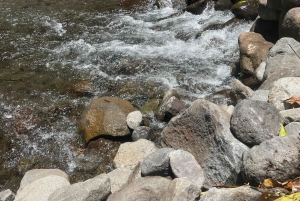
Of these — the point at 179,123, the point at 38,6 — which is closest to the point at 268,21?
the point at 179,123

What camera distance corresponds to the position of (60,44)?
10.5 meters

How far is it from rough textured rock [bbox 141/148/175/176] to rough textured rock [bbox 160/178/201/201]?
0.61 metres

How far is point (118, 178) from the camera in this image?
16.4ft

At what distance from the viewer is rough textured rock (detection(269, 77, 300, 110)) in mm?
5000

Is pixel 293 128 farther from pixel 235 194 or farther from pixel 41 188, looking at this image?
pixel 41 188

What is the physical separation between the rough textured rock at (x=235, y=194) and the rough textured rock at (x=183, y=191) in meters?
0.30

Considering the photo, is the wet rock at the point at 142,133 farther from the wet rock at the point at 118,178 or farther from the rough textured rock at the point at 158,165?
the rough textured rock at the point at 158,165

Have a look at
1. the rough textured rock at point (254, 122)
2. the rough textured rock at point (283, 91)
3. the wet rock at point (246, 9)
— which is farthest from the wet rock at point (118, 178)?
the wet rock at point (246, 9)

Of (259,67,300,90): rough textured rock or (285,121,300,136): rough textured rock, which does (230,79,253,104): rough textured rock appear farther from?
(285,121,300,136): rough textured rock

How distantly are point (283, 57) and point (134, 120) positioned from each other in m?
2.95

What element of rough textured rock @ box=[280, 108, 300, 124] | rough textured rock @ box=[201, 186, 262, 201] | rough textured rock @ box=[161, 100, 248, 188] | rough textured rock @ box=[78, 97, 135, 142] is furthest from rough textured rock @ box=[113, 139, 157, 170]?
rough textured rock @ box=[201, 186, 262, 201]

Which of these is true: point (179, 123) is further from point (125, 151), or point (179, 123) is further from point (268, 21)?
point (268, 21)

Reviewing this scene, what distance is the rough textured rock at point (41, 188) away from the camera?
490 cm

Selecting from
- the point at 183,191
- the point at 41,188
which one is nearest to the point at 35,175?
the point at 41,188
